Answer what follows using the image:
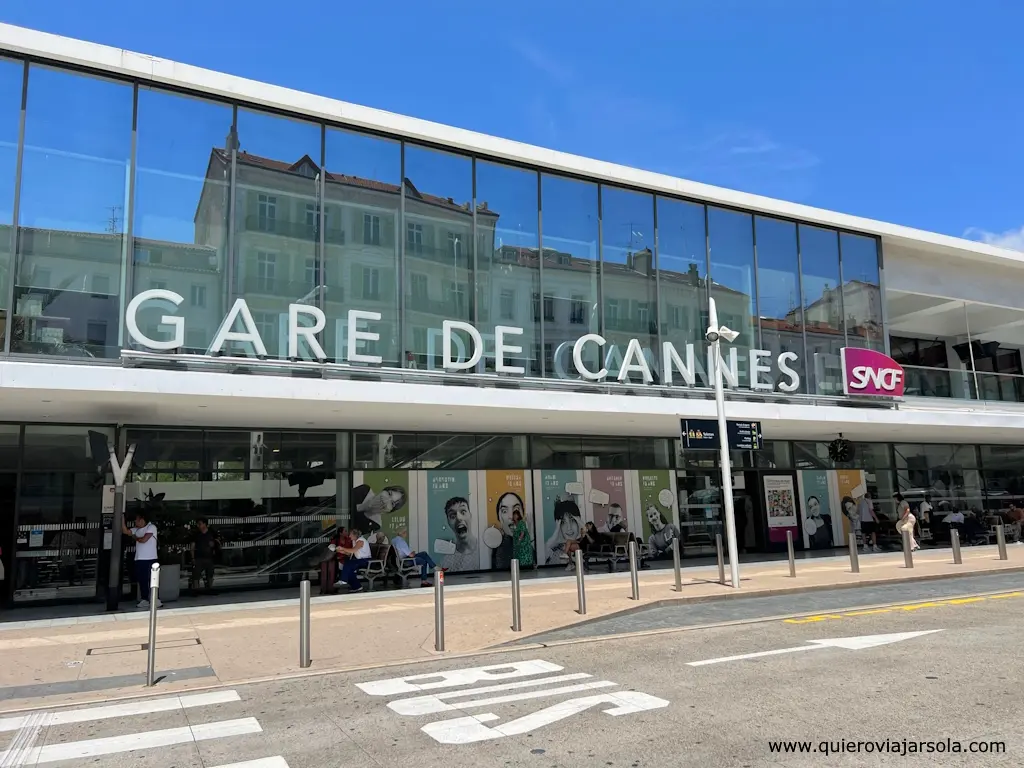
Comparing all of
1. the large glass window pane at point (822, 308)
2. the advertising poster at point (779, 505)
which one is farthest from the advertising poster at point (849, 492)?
the large glass window pane at point (822, 308)

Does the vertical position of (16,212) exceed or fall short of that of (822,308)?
it falls short

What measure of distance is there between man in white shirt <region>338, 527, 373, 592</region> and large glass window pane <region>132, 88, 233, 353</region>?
497 cm

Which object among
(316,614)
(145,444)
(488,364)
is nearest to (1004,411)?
(488,364)

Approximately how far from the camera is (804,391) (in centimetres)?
1980

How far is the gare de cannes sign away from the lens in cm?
1330

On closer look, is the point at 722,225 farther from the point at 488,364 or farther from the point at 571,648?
the point at 571,648

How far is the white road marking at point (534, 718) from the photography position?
6133mm

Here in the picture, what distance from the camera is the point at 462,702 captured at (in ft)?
23.7

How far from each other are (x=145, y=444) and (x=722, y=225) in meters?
14.1

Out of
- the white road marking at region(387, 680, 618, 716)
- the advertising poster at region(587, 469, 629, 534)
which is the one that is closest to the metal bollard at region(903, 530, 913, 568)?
the advertising poster at region(587, 469, 629, 534)

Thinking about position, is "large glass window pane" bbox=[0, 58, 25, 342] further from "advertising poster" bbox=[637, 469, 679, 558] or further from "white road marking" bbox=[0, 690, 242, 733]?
"advertising poster" bbox=[637, 469, 679, 558]

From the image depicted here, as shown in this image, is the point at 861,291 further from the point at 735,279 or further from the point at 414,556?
the point at 414,556

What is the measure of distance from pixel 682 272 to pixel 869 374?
596 cm

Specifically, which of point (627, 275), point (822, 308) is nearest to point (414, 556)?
point (627, 275)
